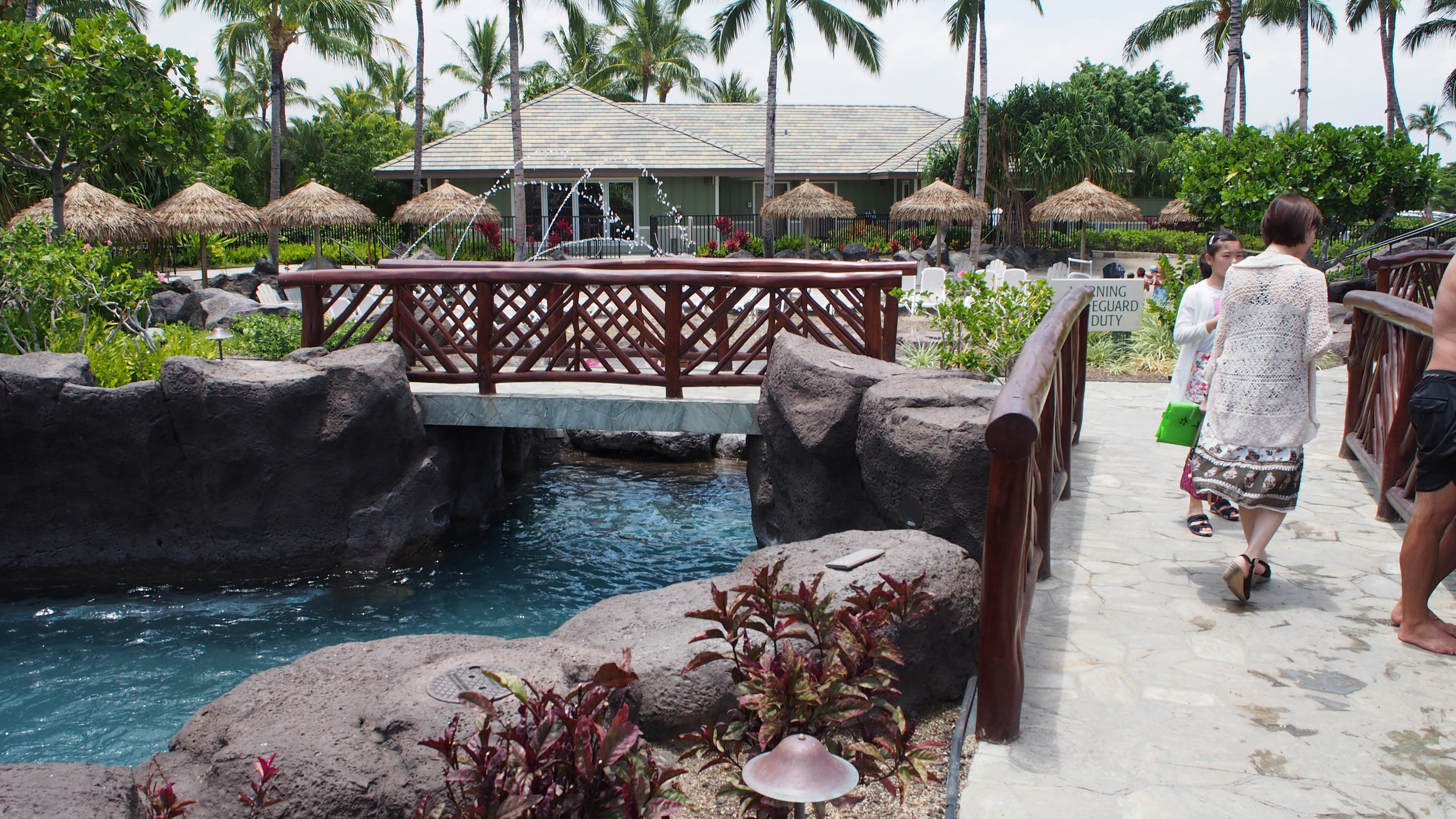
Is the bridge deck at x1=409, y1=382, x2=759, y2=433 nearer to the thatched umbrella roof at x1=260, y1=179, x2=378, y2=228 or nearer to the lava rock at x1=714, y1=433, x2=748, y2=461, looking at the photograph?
the lava rock at x1=714, y1=433, x2=748, y2=461

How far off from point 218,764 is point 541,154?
93.5ft

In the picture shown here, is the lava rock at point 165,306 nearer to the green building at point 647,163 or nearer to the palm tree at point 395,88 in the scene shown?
the green building at point 647,163

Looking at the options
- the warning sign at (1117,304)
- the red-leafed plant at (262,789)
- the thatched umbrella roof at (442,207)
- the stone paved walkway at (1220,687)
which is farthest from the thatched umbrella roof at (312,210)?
the red-leafed plant at (262,789)

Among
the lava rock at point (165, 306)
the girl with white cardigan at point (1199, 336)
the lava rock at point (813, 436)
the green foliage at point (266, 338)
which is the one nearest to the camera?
the girl with white cardigan at point (1199, 336)

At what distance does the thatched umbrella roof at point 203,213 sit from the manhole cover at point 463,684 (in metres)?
22.8

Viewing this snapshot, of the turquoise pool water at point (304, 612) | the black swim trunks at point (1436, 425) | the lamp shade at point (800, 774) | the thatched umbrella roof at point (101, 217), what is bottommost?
the turquoise pool water at point (304, 612)

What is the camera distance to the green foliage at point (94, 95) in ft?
37.5

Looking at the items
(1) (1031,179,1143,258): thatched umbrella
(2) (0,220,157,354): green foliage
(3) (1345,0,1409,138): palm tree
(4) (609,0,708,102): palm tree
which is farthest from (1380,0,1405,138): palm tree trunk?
(2) (0,220,157,354): green foliage

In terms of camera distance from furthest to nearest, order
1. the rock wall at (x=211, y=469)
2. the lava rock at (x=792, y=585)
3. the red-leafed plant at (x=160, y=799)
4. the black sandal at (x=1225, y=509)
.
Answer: the rock wall at (x=211, y=469) → the black sandal at (x=1225, y=509) → the lava rock at (x=792, y=585) → the red-leafed plant at (x=160, y=799)

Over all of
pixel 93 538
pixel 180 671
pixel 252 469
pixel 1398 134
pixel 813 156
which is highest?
pixel 813 156

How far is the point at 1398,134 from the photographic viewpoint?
16.7m

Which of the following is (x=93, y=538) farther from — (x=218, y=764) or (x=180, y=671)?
(x=218, y=764)

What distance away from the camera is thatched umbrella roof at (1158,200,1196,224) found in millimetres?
33125

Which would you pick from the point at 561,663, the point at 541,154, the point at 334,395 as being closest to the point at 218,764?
the point at 561,663
